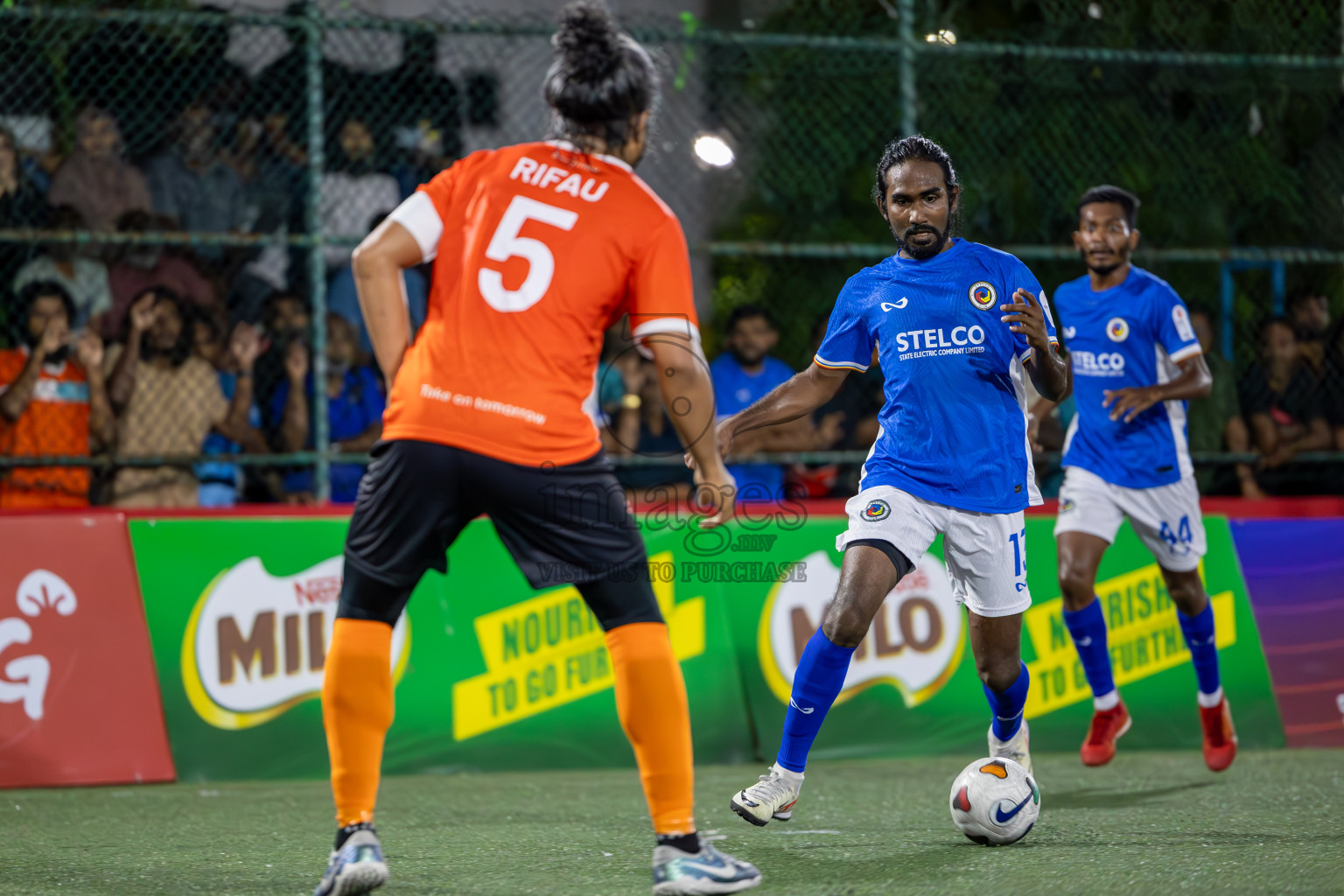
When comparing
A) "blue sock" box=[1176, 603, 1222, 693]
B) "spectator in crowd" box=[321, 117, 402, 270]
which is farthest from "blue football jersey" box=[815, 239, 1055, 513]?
"spectator in crowd" box=[321, 117, 402, 270]

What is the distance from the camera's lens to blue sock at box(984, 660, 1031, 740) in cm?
502

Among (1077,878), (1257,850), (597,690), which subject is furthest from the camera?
(597,690)

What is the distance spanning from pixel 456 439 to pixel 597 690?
371cm

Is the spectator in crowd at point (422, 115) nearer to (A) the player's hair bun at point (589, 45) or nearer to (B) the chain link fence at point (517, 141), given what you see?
(B) the chain link fence at point (517, 141)

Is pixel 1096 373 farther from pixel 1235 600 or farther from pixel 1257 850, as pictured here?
pixel 1257 850

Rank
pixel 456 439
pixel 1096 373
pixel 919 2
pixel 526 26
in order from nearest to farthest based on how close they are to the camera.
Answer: pixel 456 439 → pixel 1096 373 → pixel 526 26 → pixel 919 2

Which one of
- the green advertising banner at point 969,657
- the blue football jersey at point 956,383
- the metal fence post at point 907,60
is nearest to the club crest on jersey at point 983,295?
the blue football jersey at point 956,383

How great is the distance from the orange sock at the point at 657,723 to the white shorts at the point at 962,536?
1.27 metres

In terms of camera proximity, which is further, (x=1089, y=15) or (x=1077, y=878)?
(x=1089, y=15)

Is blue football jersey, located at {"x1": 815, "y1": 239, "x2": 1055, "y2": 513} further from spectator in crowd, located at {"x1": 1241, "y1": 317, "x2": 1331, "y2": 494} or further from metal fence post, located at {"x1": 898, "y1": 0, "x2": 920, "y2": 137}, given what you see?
spectator in crowd, located at {"x1": 1241, "y1": 317, "x2": 1331, "y2": 494}

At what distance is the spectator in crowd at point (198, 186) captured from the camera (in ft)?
25.8

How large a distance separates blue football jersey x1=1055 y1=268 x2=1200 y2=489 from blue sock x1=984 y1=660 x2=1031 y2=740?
178cm

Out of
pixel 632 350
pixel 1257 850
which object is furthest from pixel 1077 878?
pixel 632 350

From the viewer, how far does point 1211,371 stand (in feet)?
28.4
